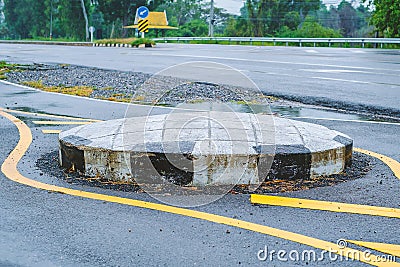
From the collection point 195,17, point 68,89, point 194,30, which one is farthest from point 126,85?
point 195,17

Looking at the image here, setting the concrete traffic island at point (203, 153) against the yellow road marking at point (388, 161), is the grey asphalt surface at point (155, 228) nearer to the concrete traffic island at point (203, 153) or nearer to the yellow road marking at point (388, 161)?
the yellow road marking at point (388, 161)

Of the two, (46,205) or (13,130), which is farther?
(13,130)

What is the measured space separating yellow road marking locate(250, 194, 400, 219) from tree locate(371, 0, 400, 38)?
102ft

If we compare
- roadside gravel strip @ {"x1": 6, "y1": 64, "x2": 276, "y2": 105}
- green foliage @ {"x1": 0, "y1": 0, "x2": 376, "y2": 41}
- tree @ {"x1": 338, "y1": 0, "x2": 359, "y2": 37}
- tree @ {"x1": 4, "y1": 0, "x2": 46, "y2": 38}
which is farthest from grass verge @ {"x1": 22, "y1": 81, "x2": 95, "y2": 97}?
tree @ {"x1": 338, "y1": 0, "x2": 359, "y2": 37}

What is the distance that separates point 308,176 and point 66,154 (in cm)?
203

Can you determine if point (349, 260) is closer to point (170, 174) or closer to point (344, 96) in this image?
point (170, 174)

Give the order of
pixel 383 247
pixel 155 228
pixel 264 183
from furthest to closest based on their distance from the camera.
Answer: pixel 264 183 < pixel 155 228 < pixel 383 247

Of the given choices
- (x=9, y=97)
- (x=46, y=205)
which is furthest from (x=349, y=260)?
(x=9, y=97)

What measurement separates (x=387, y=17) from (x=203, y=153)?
3205 centimetres

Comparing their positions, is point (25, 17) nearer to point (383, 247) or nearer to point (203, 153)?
point (203, 153)

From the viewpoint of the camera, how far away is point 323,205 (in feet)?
13.1

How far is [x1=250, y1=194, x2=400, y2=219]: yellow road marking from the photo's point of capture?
12.7ft

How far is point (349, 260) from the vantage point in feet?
10.1

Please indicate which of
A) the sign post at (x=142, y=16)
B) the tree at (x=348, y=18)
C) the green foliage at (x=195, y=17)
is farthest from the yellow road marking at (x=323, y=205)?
the tree at (x=348, y=18)
